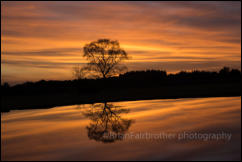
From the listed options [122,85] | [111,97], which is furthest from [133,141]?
[122,85]

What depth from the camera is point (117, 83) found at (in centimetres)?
5494

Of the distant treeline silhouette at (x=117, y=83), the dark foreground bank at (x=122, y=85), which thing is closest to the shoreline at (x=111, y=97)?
the dark foreground bank at (x=122, y=85)

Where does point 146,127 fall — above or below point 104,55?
below

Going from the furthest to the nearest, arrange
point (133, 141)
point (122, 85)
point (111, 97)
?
1. point (122, 85)
2. point (111, 97)
3. point (133, 141)

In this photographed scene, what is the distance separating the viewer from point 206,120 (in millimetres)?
15430

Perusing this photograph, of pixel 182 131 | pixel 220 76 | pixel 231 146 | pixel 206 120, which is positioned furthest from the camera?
pixel 220 76

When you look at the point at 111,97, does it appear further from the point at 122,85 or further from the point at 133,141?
the point at 133,141

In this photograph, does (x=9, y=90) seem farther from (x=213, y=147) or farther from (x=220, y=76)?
(x=213, y=147)

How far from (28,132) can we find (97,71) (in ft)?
129

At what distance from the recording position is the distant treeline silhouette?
4962 centimetres

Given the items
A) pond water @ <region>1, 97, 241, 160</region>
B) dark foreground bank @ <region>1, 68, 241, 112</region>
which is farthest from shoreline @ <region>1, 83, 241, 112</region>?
pond water @ <region>1, 97, 241, 160</region>

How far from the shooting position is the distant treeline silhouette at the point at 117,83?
163 ft

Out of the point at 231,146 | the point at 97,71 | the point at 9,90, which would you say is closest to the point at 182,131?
the point at 231,146

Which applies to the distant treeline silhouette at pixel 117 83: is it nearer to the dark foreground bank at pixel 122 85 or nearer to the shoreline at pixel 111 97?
the dark foreground bank at pixel 122 85
